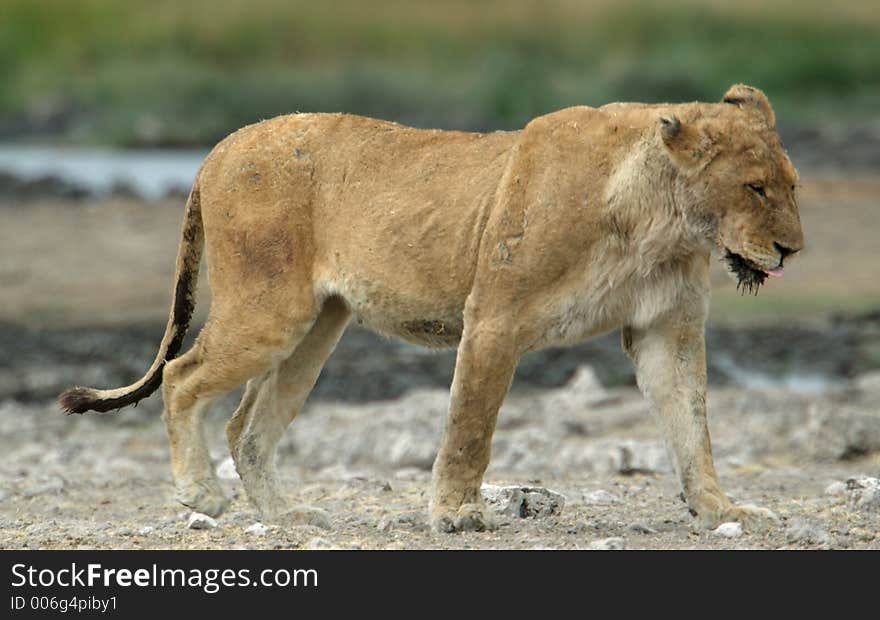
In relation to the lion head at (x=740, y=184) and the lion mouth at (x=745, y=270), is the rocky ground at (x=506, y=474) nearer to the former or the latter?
the lion mouth at (x=745, y=270)

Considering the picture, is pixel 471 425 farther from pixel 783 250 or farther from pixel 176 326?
pixel 176 326

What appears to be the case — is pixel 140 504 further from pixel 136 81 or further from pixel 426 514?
pixel 136 81

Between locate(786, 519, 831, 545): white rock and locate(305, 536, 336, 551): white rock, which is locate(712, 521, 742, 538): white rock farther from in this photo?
locate(305, 536, 336, 551): white rock

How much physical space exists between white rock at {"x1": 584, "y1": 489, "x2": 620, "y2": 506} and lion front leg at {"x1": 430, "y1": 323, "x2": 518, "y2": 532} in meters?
1.34

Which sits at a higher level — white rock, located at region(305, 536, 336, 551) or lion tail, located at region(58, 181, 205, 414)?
lion tail, located at region(58, 181, 205, 414)

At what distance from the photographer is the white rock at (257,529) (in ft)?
26.5

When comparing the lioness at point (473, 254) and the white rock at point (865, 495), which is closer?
the lioness at point (473, 254)

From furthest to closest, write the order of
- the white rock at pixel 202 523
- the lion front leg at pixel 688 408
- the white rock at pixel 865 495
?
the white rock at pixel 865 495, the white rock at pixel 202 523, the lion front leg at pixel 688 408

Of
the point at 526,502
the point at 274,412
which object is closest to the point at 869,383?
the point at 526,502

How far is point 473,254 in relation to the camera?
7910mm

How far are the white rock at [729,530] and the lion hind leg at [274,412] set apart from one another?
182 cm

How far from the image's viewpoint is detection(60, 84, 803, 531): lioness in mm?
7570

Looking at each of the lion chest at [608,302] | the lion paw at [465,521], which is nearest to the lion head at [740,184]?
the lion chest at [608,302]

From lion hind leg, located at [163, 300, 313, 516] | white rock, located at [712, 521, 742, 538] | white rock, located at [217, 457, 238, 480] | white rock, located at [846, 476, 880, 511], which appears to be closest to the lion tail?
lion hind leg, located at [163, 300, 313, 516]
